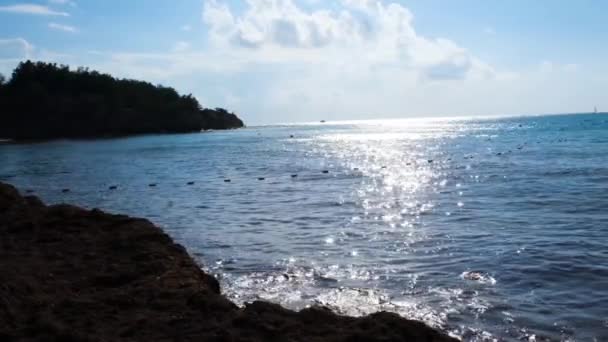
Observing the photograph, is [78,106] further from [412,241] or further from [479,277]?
[479,277]

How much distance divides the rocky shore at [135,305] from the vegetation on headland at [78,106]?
131 m

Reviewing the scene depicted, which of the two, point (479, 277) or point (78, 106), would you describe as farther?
point (78, 106)

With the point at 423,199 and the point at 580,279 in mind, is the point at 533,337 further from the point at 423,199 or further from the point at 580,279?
the point at 423,199

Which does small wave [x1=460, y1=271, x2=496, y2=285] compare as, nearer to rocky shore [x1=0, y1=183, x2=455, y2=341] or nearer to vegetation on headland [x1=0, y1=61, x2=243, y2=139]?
rocky shore [x1=0, y1=183, x2=455, y2=341]

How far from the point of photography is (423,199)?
26.7 m

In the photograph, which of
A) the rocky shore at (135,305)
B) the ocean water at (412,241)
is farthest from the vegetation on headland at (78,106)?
the rocky shore at (135,305)

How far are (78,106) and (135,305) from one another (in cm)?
13911

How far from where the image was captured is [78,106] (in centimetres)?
13650

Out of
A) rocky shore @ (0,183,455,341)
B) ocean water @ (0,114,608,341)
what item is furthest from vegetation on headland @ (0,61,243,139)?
rocky shore @ (0,183,455,341)

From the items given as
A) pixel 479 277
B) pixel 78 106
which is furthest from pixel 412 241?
pixel 78 106

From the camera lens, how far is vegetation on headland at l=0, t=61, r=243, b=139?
428 feet

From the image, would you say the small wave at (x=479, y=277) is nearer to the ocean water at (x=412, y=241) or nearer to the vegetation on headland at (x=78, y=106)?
the ocean water at (x=412, y=241)

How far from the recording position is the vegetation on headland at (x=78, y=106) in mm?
130500

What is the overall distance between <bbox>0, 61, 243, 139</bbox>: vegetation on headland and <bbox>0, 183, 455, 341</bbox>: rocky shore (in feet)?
429
